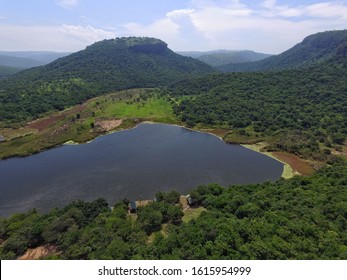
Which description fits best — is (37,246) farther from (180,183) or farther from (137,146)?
(137,146)

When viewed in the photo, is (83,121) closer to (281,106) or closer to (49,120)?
(49,120)

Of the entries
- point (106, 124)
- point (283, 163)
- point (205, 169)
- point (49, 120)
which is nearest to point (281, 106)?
point (283, 163)

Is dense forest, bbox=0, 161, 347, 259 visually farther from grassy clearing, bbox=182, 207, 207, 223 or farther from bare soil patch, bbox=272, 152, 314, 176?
bare soil patch, bbox=272, 152, 314, 176

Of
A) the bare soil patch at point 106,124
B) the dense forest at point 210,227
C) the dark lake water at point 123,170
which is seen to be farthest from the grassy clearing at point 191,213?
the bare soil patch at point 106,124

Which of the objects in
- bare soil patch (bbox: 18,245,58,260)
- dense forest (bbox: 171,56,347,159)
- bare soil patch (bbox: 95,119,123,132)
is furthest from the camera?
bare soil patch (bbox: 95,119,123,132)

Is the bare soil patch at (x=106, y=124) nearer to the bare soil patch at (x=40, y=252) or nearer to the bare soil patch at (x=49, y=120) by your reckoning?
the bare soil patch at (x=49, y=120)

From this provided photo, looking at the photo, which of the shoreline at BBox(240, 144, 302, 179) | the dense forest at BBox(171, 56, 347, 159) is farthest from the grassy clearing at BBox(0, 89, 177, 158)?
the shoreline at BBox(240, 144, 302, 179)
